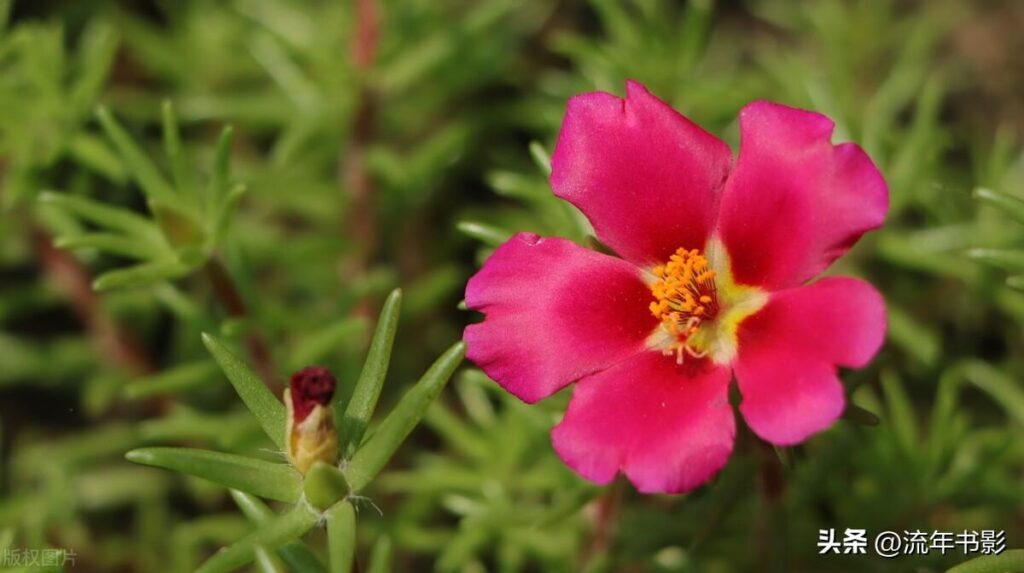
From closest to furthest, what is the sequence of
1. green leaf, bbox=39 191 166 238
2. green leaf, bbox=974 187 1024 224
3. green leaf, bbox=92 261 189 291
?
green leaf, bbox=974 187 1024 224
green leaf, bbox=92 261 189 291
green leaf, bbox=39 191 166 238

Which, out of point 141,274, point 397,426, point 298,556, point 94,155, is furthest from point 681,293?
point 94,155

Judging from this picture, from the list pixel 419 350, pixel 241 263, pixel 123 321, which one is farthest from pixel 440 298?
pixel 123 321

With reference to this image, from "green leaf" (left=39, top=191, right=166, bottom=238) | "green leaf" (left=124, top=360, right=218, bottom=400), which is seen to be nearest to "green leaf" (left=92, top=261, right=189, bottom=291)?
"green leaf" (left=39, top=191, right=166, bottom=238)

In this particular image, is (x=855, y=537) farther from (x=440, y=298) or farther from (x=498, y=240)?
(x=440, y=298)

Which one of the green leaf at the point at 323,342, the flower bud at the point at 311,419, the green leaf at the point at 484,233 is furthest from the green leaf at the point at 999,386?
the flower bud at the point at 311,419

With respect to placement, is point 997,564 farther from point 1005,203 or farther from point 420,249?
point 420,249

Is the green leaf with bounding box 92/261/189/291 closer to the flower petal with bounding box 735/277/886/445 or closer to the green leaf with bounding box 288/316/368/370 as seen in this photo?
the green leaf with bounding box 288/316/368/370

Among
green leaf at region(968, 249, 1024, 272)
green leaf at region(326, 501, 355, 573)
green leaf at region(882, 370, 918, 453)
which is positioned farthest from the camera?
green leaf at region(882, 370, 918, 453)
